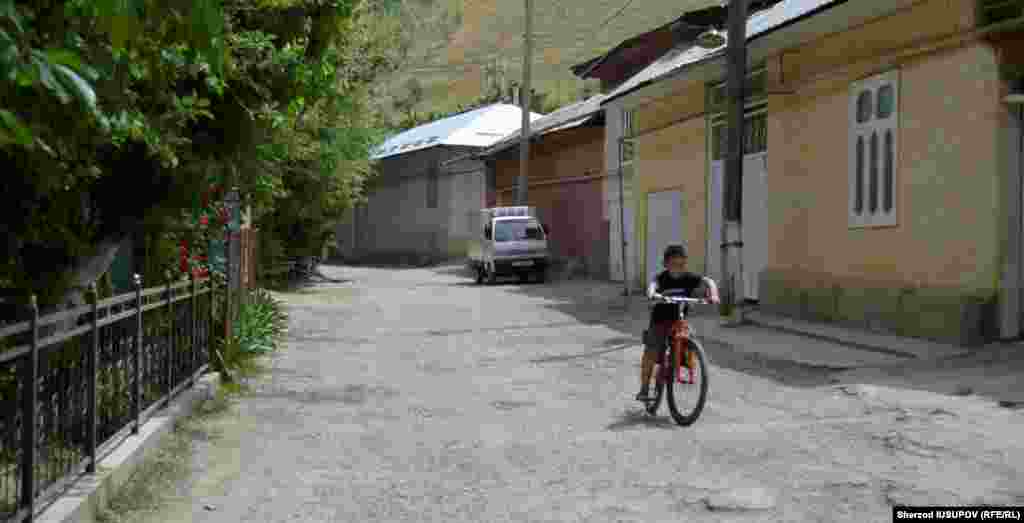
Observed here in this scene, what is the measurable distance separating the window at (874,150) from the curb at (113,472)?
8.82 meters

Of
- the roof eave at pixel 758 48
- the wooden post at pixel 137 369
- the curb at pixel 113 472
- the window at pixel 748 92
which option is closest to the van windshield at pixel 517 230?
the roof eave at pixel 758 48

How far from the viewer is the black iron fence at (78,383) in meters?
4.81


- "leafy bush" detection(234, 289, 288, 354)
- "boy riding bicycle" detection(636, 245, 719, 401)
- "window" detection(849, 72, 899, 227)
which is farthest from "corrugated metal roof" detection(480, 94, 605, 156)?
"boy riding bicycle" detection(636, 245, 719, 401)

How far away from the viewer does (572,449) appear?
7.26 meters

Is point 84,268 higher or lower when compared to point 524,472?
higher

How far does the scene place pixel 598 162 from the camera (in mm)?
30359

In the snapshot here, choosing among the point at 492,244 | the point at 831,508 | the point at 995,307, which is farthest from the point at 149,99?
the point at 492,244

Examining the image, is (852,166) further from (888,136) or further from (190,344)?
(190,344)

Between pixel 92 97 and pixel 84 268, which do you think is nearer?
pixel 92 97

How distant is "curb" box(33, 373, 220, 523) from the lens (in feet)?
16.8

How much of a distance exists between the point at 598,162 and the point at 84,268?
23607 mm

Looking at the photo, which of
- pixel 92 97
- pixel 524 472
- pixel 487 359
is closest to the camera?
pixel 92 97

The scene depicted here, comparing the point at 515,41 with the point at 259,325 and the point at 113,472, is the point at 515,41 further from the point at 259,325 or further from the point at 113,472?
the point at 113,472

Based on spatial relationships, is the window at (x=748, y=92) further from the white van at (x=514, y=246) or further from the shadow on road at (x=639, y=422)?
the white van at (x=514, y=246)
